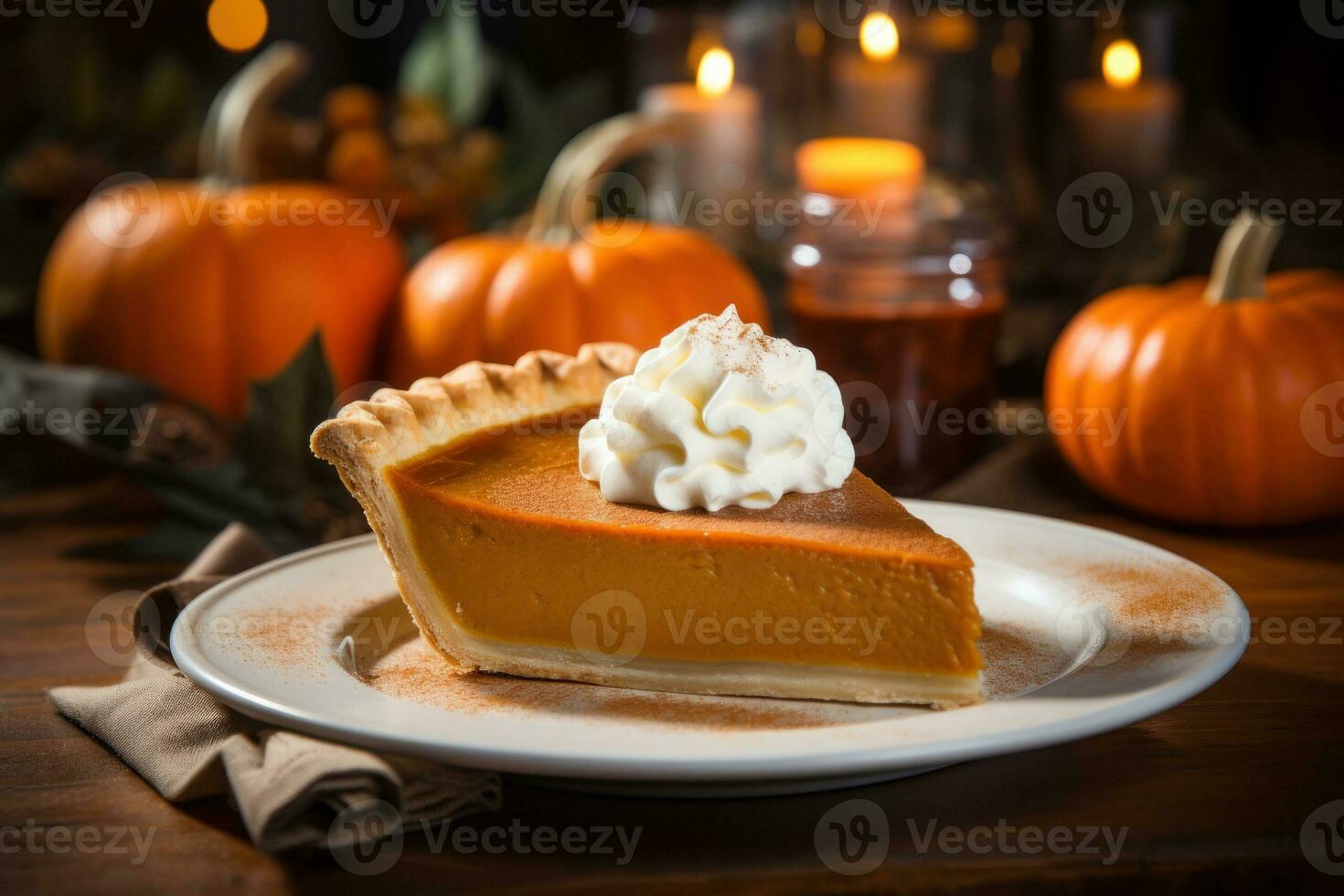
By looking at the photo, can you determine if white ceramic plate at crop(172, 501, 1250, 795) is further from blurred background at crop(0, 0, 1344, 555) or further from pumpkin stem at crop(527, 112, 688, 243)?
pumpkin stem at crop(527, 112, 688, 243)

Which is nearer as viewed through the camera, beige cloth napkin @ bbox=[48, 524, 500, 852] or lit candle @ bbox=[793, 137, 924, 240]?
beige cloth napkin @ bbox=[48, 524, 500, 852]

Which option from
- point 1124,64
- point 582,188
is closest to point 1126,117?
point 1124,64

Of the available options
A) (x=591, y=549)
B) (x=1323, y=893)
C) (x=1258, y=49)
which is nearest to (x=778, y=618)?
(x=591, y=549)

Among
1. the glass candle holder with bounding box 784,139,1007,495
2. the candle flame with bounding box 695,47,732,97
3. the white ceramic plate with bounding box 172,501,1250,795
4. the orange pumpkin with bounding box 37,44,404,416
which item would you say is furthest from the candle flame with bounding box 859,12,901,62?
the white ceramic plate with bounding box 172,501,1250,795

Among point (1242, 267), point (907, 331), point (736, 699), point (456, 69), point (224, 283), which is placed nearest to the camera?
point (736, 699)

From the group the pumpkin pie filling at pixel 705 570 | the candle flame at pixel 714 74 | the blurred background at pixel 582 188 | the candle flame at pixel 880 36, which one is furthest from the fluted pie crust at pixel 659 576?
the candle flame at pixel 714 74

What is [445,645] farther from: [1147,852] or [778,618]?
[1147,852]

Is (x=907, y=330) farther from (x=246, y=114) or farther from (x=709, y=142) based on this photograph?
(x=246, y=114)
